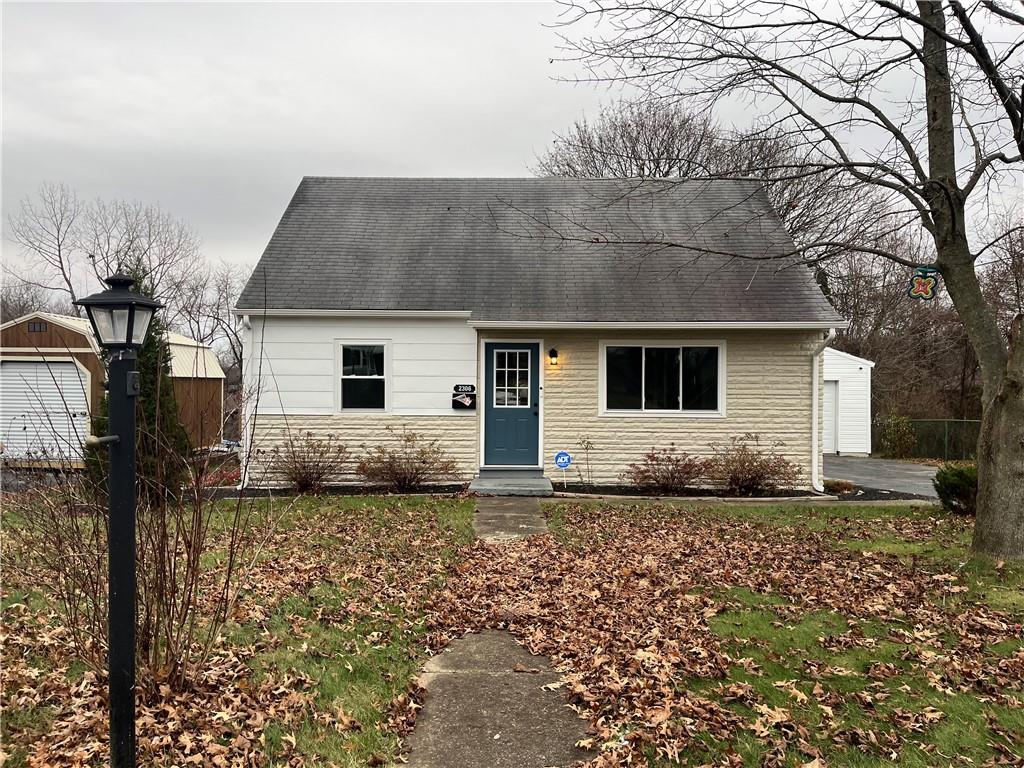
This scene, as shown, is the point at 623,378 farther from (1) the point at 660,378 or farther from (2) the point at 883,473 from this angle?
(2) the point at 883,473

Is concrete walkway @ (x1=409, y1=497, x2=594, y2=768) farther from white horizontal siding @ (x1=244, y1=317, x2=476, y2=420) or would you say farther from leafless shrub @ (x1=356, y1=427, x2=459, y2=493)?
white horizontal siding @ (x1=244, y1=317, x2=476, y2=420)

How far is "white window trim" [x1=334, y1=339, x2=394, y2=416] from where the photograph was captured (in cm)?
1211

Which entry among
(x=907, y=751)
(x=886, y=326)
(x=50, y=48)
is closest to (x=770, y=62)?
(x=907, y=751)

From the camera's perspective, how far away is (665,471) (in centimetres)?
1178

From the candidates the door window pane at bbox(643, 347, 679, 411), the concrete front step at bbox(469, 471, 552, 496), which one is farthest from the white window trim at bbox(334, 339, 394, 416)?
the door window pane at bbox(643, 347, 679, 411)

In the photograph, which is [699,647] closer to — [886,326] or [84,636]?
[84,636]

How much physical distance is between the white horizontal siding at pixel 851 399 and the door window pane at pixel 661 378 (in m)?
10.0

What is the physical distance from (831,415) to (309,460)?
17048 millimetres

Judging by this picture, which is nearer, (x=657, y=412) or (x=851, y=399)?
(x=657, y=412)

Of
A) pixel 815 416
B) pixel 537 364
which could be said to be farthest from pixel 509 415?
pixel 815 416

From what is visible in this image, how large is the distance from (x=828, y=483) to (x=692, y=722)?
10577 millimetres

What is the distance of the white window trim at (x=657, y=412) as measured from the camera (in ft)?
40.0

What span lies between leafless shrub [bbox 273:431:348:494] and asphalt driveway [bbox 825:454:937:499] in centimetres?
1066

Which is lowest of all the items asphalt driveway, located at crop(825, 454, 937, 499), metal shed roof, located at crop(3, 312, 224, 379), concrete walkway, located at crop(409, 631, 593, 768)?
asphalt driveway, located at crop(825, 454, 937, 499)
